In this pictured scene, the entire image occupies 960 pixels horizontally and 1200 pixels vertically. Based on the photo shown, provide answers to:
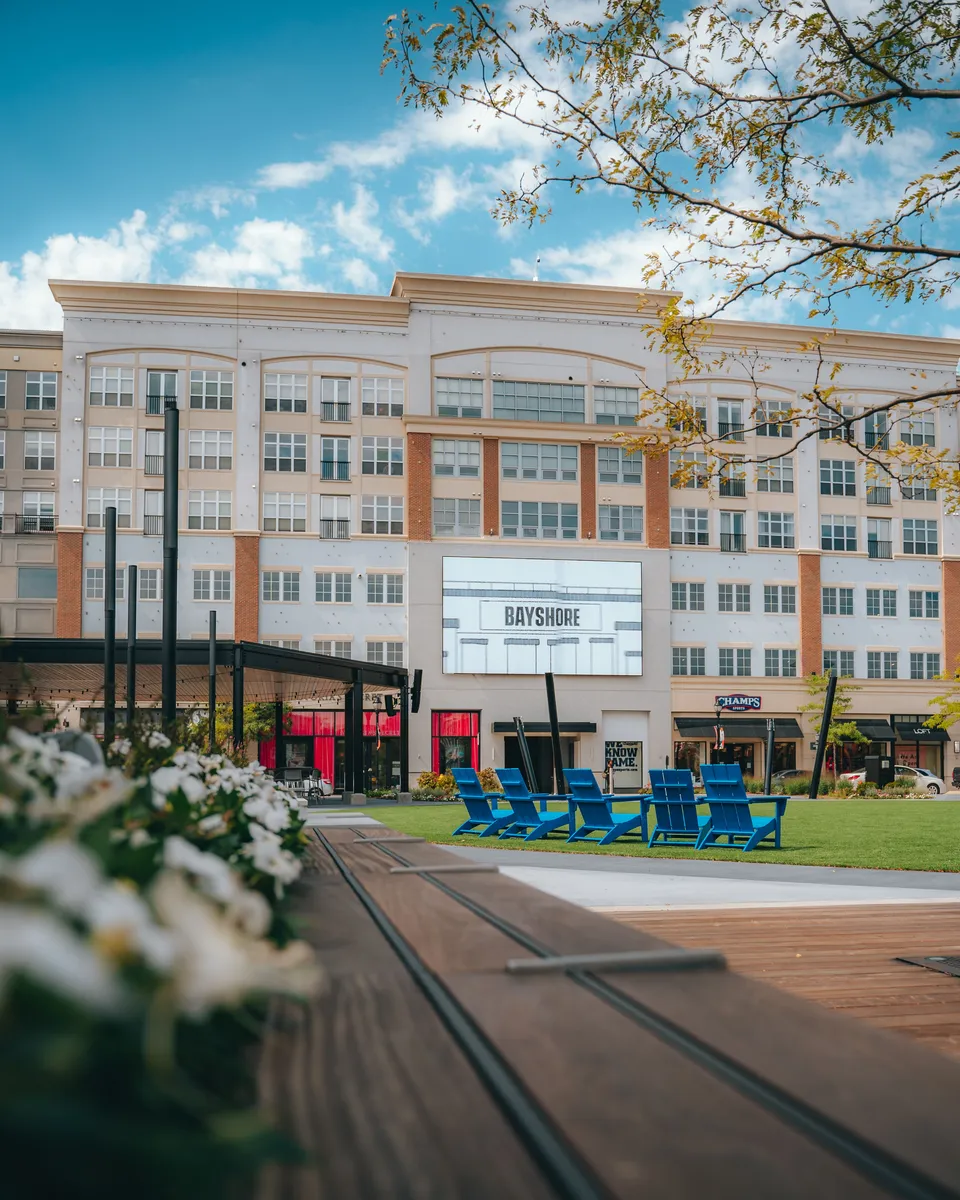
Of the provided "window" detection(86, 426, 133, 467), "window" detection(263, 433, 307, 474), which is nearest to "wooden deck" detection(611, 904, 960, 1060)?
"window" detection(263, 433, 307, 474)

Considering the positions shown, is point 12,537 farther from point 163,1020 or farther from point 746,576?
point 163,1020

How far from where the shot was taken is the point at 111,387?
162 feet

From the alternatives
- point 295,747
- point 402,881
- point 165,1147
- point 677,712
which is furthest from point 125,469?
point 165,1147

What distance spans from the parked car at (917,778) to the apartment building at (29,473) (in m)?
33.4

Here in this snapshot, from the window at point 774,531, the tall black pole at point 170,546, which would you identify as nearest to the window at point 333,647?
the window at point 774,531

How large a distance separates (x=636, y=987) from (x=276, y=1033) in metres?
0.77

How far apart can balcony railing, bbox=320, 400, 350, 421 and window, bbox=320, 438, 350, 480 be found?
0.92 metres

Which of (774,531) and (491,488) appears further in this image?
(774,531)

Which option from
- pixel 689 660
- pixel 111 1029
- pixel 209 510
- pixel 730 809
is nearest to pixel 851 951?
pixel 111 1029

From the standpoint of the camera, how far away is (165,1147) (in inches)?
30.1

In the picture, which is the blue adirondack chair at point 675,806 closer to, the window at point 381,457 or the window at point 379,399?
the window at point 381,457

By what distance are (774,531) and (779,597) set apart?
3.14m

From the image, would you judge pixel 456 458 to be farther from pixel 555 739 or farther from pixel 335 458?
pixel 555 739

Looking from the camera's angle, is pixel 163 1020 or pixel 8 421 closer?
pixel 163 1020
